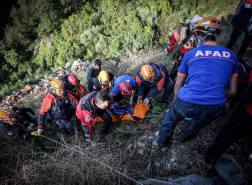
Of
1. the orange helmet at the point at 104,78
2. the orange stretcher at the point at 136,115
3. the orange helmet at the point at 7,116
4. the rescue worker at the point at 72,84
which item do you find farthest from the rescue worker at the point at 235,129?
the orange helmet at the point at 7,116

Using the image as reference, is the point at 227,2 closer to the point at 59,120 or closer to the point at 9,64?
the point at 59,120

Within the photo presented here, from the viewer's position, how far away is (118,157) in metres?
2.76

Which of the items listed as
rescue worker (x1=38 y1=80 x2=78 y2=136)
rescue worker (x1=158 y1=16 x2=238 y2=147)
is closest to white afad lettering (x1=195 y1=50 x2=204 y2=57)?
rescue worker (x1=158 y1=16 x2=238 y2=147)

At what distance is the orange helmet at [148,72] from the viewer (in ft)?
13.0

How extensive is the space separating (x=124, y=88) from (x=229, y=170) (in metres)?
2.47

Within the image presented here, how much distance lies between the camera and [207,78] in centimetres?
205

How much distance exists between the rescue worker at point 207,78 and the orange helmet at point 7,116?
391 cm

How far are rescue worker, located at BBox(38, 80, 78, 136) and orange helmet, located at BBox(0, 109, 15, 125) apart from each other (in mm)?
842

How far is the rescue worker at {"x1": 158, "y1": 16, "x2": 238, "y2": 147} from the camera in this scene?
2.04 metres

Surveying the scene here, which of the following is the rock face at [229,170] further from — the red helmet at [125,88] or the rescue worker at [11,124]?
the rescue worker at [11,124]

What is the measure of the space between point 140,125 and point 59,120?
6.14 feet

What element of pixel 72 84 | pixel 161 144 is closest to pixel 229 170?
pixel 161 144

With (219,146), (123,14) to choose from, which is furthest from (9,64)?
(219,146)

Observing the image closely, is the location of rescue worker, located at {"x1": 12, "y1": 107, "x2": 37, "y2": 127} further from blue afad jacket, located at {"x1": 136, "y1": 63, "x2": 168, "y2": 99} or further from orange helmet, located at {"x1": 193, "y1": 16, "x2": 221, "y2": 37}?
orange helmet, located at {"x1": 193, "y1": 16, "x2": 221, "y2": 37}
